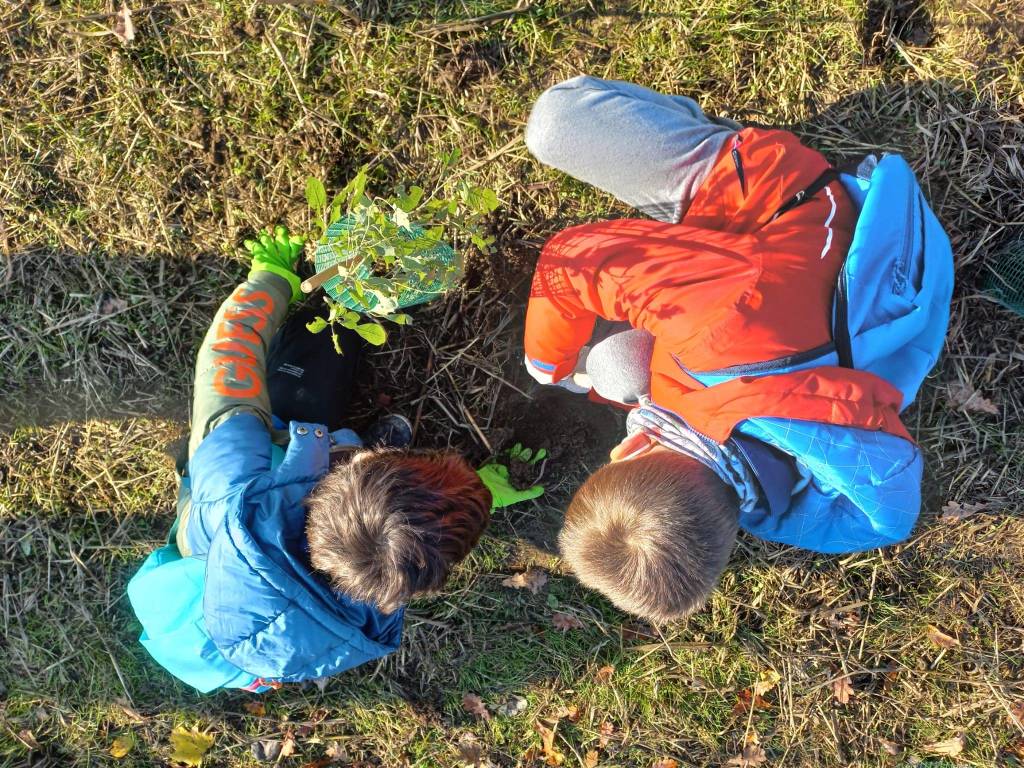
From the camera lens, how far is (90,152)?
11.8 feet

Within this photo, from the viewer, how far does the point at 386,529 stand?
229 centimetres

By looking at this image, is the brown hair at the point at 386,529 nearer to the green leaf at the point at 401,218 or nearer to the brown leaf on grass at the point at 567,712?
the green leaf at the point at 401,218

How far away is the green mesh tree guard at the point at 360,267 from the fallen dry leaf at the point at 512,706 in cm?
252

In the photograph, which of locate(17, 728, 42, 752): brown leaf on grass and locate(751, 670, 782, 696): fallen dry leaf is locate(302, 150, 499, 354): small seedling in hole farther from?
locate(17, 728, 42, 752): brown leaf on grass

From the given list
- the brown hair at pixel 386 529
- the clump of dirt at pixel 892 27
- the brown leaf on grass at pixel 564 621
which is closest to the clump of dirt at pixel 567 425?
the brown leaf on grass at pixel 564 621

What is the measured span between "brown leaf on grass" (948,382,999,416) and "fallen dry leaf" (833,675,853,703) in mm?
1691

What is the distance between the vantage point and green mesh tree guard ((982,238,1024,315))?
333 cm

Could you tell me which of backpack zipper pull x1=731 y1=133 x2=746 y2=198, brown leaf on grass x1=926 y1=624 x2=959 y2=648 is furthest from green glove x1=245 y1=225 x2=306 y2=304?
brown leaf on grass x1=926 y1=624 x2=959 y2=648

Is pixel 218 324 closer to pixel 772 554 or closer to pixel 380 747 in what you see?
pixel 380 747

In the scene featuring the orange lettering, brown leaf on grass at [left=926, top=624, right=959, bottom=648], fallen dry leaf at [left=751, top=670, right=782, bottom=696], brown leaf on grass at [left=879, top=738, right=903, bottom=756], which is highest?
the orange lettering

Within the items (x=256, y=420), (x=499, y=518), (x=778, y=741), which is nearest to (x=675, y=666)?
(x=778, y=741)

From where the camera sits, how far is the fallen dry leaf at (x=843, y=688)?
380cm

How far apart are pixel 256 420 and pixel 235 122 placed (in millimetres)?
1694

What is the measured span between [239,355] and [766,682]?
3447 mm
